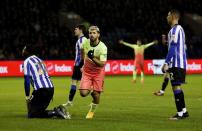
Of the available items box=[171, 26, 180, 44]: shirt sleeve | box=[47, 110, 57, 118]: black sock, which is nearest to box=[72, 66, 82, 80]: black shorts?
box=[47, 110, 57, 118]: black sock

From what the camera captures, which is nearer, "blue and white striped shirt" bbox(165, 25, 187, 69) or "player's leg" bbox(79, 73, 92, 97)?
"blue and white striped shirt" bbox(165, 25, 187, 69)

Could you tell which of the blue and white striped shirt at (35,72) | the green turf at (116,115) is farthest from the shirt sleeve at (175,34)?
the blue and white striped shirt at (35,72)

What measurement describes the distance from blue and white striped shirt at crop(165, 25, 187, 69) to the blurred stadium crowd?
25.0 meters

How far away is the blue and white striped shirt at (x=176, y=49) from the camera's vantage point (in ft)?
43.5

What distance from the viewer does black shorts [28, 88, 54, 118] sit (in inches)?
542

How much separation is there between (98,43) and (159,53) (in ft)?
87.5

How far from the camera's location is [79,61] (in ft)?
56.1

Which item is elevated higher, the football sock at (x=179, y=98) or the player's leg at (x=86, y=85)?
the player's leg at (x=86, y=85)

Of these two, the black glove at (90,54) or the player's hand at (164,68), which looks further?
the black glove at (90,54)

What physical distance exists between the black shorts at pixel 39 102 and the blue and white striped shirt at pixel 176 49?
2.90 metres

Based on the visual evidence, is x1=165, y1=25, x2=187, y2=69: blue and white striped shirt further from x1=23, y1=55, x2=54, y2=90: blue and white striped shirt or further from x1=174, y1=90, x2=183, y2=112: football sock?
x1=23, y1=55, x2=54, y2=90: blue and white striped shirt

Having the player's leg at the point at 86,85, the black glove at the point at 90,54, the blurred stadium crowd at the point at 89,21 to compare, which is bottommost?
the player's leg at the point at 86,85

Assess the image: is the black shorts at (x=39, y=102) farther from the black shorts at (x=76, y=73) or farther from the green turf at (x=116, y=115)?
the black shorts at (x=76, y=73)

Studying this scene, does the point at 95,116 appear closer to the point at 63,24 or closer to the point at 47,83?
the point at 47,83
